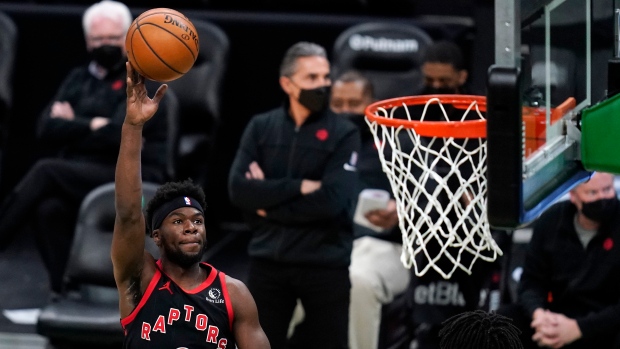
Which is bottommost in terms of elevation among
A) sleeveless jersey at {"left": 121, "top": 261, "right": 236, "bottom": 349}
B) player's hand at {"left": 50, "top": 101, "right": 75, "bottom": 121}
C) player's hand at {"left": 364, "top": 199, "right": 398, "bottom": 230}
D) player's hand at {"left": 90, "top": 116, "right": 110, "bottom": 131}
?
player's hand at {"left": 364, "top": 199, "right": 398, "bottom": 230}

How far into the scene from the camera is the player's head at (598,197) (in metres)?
5.99

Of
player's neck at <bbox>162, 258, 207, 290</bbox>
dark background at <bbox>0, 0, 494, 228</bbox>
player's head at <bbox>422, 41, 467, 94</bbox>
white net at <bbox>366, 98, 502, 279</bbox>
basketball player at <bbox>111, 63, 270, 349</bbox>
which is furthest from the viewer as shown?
dark background at <bbox>0, 0, 494, 228</bbox>

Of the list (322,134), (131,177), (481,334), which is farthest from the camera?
(322,134)

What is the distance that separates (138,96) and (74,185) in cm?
322

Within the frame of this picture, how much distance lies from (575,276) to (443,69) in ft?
4.61

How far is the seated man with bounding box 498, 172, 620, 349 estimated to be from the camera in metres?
5.85

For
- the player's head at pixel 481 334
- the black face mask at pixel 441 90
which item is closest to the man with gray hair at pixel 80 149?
the black face mask at pixel 441 90

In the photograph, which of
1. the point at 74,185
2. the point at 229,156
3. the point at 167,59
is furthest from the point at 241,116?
the point at 167,59

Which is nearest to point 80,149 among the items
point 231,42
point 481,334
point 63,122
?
point 63,122

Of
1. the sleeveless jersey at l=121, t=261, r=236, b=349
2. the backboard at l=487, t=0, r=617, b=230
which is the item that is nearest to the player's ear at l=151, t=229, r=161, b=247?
the sleeveless jersey at l=121, t=261, r=236, b=349

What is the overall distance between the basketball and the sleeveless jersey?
0.78 m

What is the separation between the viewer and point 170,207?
14.6 ft

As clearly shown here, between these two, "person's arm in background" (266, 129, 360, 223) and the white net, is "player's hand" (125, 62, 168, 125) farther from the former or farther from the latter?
"person's arm in background" (266, 129, 360, 223)

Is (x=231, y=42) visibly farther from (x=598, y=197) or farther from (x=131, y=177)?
(x=131, y=177)
